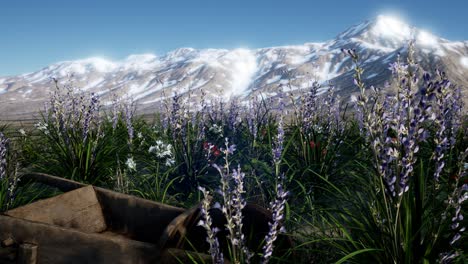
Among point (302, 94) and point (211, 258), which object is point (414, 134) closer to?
point (211, 258)

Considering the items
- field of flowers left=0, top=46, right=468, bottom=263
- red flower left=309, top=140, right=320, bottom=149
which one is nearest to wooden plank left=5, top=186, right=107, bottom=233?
field of flowers left=0, top=46, right=468, bottom=263

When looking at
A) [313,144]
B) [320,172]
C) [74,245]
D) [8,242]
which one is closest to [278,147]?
[320,172]

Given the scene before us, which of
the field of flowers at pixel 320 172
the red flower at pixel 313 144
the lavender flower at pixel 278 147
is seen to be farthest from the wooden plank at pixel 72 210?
the red flower at pixel 313 144

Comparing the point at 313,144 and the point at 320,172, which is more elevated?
the point at 313,144

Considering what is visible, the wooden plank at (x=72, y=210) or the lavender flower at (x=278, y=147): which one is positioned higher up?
the lavender flower at (x=278, y=147)

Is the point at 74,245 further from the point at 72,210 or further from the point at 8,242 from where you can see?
the point at 72,210

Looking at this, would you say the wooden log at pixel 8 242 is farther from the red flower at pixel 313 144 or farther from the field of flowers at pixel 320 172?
the red flower at pixel 313 144

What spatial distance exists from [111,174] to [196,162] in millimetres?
1496

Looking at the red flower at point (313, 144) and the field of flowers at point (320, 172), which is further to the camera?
the red flower at point (313, 144)

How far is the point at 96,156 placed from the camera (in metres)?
6.68

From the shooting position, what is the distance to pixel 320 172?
5.55 metres

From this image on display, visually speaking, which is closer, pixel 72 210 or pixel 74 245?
pixel 74 245

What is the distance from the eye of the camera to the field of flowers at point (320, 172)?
2.40 meters

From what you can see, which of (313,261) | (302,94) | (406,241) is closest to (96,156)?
(302,94)
